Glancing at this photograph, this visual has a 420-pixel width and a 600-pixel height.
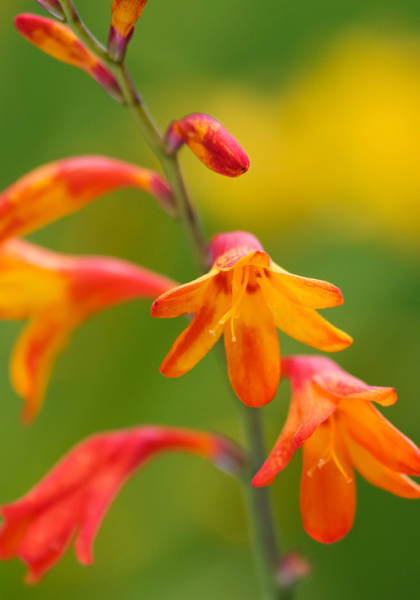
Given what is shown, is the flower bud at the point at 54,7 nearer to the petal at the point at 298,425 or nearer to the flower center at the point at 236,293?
the flower center at the point at 236,293

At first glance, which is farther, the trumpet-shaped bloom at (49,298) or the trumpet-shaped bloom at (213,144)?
the trumpet-shaped bloom at (49,298)

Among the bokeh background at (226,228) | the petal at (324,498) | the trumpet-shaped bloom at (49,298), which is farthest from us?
the bokeh background at (226,228)

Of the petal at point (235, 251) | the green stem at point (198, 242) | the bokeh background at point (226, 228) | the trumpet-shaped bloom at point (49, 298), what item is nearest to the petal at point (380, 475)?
the green stem at point (198, 242)

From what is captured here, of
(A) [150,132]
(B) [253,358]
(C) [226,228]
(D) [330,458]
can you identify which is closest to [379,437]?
(D) [330,458]

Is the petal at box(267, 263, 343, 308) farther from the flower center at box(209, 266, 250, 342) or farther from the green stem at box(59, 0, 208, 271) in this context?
the green stem at box(59, 0, 208, 271)

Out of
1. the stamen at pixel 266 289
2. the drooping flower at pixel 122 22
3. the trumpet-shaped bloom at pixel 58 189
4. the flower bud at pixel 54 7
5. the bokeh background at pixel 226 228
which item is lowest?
the bokeh background at pixel 226 228

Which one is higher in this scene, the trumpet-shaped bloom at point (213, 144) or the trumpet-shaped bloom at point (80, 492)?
the trumpet-shaped bloom at point (213, 144)

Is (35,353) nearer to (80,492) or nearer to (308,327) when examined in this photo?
(80,492)

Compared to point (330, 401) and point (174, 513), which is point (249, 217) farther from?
point (330, 401)
